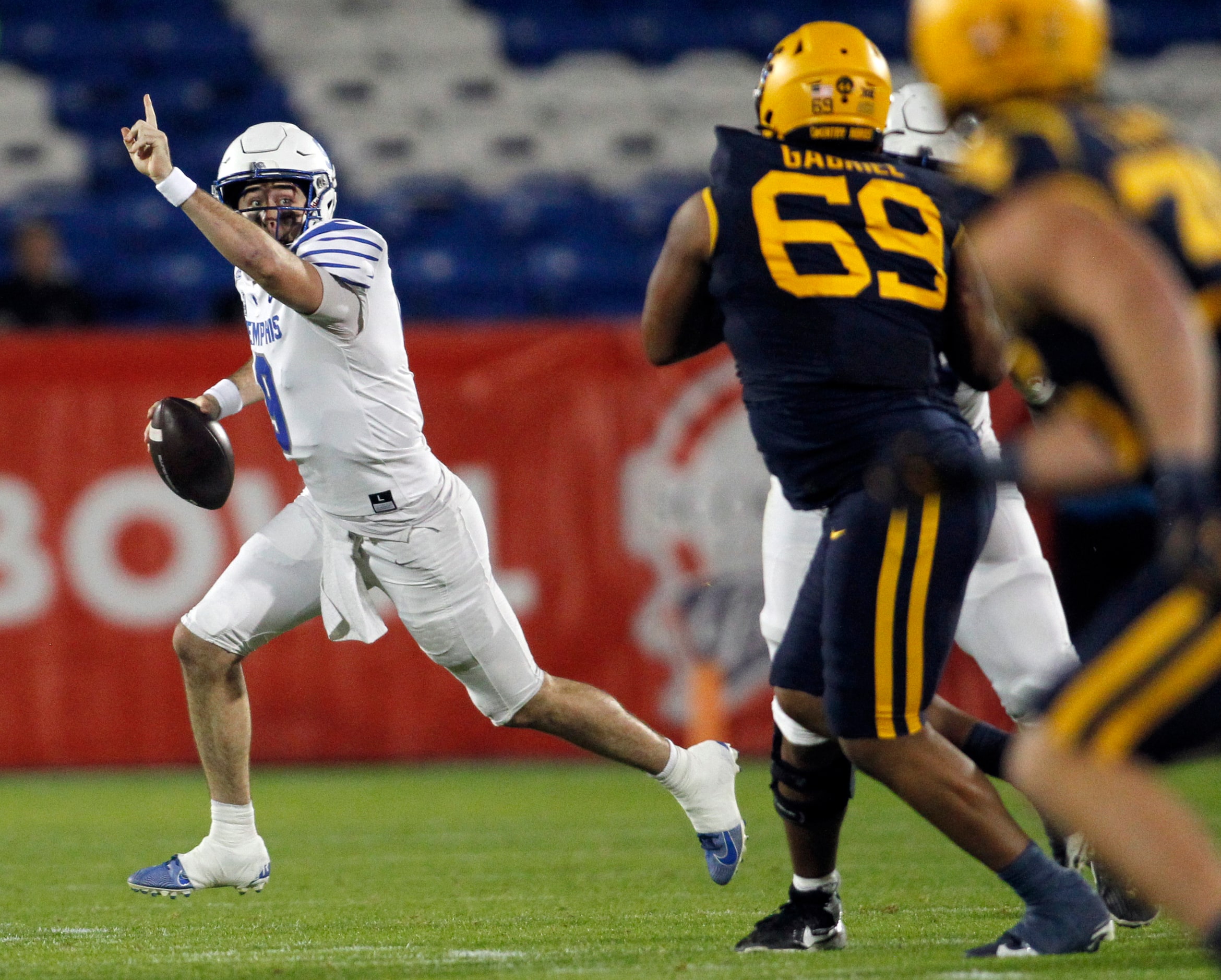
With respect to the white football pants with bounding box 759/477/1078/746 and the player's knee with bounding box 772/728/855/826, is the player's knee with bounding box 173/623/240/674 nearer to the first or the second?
the white football pants with bounding box 759/477/1078/746

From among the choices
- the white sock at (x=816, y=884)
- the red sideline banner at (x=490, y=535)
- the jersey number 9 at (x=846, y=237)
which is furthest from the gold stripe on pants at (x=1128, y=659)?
the red sideline banner at (x=490, y=535)

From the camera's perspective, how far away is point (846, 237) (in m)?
3.31

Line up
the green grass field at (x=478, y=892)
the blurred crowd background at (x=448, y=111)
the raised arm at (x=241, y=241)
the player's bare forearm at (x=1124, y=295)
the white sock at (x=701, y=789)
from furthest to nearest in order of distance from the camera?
the blurred crowd background at (x=448, y=111) < the white sock at (x=701, y=789) < the raised arm at (x=241, y=241) < the green grass field at (x=478, y=892) < the player's bare forearm at (x=1124, y=295)

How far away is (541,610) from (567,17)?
4881 mm

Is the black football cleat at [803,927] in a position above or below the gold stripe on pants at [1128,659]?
below

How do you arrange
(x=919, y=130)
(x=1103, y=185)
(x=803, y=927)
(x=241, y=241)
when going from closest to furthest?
(x=1103, y=185)
(x=803, y=927)
(x=241, y=241)
(x=919, y=130)

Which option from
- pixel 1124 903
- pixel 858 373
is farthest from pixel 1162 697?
pixel 1124 903

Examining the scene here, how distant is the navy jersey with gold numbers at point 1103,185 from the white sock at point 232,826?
241 centimetres

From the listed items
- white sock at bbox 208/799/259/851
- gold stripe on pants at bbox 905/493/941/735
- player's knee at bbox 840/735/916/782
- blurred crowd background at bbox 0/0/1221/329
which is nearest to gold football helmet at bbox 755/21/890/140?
gold stripe on pants at bbox 905/493/941/735

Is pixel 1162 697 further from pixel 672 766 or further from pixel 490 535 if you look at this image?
pixel 490 535

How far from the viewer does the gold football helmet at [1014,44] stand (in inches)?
95.5

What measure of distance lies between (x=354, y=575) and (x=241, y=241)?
900 millimetres

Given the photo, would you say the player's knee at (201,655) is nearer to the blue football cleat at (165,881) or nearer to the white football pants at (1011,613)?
the blue football cleat at (165,881)

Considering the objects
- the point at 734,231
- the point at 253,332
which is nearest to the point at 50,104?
the point at 253,332
